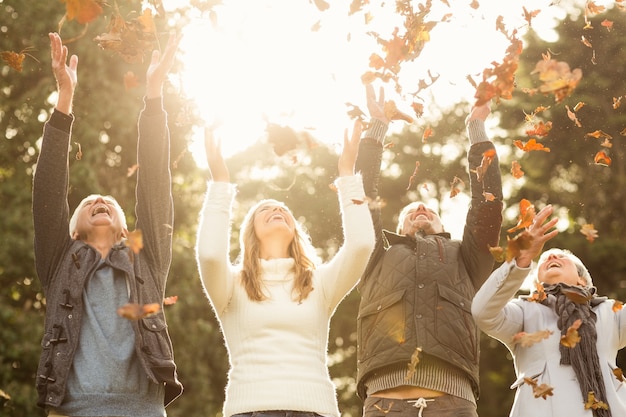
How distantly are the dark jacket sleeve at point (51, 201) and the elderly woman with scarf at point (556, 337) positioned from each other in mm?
2274

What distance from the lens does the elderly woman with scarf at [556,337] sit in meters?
5.16

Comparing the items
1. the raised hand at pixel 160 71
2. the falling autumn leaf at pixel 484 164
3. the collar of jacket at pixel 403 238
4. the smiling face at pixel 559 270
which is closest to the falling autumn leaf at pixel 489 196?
the falling autumn leaf at pixel 484 164

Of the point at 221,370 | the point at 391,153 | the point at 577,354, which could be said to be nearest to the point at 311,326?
the point at 577,354

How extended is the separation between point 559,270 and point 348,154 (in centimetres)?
175

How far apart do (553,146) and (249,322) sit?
63.2ft

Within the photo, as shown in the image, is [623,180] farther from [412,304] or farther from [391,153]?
[412,304]

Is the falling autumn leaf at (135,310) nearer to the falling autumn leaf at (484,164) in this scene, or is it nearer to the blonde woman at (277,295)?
the blonde woman at (277,295)

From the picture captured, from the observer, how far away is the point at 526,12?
5852 mm

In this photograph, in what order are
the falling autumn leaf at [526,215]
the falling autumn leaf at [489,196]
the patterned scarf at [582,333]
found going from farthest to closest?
the falling autumn leaf at [489,196] → the patterned scarf at [582,333] → the falling autumn leaf at [526,215]

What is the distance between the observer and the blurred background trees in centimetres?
1571

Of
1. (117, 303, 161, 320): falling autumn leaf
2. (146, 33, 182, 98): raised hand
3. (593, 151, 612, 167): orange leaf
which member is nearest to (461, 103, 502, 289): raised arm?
(593, 151, 612, 167): orange leaf

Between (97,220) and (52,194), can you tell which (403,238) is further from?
(52,194)

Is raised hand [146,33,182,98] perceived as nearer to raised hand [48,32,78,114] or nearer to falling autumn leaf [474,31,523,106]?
raised hand [48,32,78,114]

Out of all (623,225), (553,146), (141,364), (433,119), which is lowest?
(141,364)
